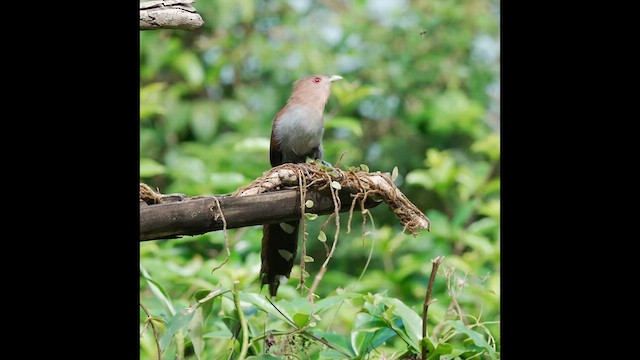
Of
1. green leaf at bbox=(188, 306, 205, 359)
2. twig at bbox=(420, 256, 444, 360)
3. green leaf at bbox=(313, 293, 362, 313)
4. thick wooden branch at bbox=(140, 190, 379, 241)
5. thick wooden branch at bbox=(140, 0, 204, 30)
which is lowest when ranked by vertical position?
green leaf at bbox=(188, 306, 205, 359)

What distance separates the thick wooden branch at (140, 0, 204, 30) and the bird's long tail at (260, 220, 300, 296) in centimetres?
58

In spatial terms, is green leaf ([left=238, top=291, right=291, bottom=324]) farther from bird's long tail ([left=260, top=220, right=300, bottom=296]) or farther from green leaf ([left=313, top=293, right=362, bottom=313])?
bird's long tail ([left=260, top=220, right=300, bottom=296])

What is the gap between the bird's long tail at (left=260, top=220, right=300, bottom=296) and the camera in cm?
199

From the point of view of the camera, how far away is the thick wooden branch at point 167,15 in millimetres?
1634

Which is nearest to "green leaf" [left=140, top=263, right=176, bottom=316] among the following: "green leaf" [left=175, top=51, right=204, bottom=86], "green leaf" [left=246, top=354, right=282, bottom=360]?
"green leaf" [left=246, top=354, right=282, bottom=360]

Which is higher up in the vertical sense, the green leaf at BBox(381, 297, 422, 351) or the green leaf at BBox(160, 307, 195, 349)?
the green leaf at BBox(160, 307, 195, 349)

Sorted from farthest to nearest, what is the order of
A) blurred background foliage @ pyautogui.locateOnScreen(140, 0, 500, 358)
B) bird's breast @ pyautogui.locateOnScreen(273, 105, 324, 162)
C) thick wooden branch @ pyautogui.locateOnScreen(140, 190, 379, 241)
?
blurred background foliage @ pyautogui.locateOnScreen(140, 0, 500, 358) → bird's breast @ pyautogui.locateOnScreen(273, 105, 324, 162) → thick wooden branch @ pyautogui.locateOnScreen(140, 190, 379, 241)

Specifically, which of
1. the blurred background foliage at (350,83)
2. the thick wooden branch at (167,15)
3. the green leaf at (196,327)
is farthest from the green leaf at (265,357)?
the blurred background foliage at (350,83)

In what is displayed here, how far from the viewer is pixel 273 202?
65.5 inches

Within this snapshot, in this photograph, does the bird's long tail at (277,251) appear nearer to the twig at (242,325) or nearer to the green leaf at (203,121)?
the twig at (242,325)

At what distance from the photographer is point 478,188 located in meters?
3.90
